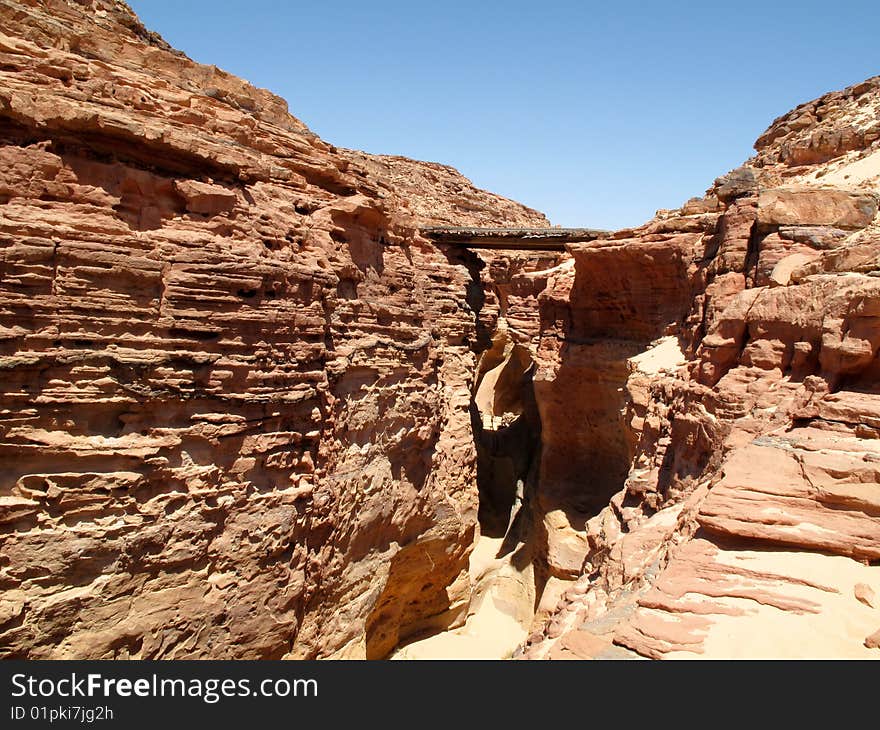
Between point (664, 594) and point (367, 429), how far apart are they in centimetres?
574

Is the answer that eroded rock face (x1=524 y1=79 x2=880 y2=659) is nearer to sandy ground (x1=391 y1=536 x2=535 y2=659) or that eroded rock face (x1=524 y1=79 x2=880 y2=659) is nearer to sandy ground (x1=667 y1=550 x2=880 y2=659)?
sandy ground (x1=667 y1=550 x2=880 y2=659)

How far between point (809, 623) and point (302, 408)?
606 centimetres

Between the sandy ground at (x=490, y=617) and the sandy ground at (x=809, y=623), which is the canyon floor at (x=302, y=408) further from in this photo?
the sandy ground at (x=490, y=617)

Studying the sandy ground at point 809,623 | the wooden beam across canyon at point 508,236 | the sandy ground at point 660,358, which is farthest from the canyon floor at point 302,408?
the wooden beam across canyon at point 508,236

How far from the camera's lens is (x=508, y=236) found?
20516 mm

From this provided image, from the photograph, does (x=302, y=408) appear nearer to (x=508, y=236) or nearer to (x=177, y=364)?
(x=177, y=364)

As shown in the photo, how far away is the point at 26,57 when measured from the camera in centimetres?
655

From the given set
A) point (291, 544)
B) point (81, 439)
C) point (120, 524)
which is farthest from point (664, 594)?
point (81, 439)

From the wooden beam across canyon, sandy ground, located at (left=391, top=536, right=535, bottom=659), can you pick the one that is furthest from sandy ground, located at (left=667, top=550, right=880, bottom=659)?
the wooden beam across canyon

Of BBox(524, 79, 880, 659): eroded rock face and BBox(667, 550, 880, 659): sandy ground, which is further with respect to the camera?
BBox(524, 79, 880, 659): eroded rock face

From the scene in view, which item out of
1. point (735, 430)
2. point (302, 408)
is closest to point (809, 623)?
point (735, 430)

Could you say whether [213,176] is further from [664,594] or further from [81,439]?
[664,594]

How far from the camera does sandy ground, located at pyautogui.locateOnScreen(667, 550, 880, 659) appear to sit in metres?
3.79

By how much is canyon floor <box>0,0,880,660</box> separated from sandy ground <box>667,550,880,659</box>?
0.06 ft
